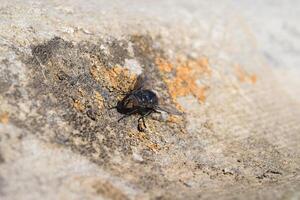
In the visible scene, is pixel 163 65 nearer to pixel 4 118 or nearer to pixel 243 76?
pixel 243 76

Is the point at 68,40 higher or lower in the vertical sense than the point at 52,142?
higher

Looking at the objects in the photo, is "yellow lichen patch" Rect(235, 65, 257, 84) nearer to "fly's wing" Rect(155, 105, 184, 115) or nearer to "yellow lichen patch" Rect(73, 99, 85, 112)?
"fly's wing" Rect(155, 105, 184, 115)

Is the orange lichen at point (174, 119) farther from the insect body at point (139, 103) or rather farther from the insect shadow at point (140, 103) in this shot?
the insect body at point (139, 103)

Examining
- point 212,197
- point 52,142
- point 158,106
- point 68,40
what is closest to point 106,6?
point 68,40

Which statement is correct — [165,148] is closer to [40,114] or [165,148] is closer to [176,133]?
[176,133]

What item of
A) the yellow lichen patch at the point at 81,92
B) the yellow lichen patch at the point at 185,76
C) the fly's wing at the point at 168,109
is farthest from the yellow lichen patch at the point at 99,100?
the yellow lichen patch at the point at 185,76

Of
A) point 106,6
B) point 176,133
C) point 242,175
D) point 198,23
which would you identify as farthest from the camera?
point 198,23

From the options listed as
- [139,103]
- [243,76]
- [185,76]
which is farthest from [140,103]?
[243,76]
